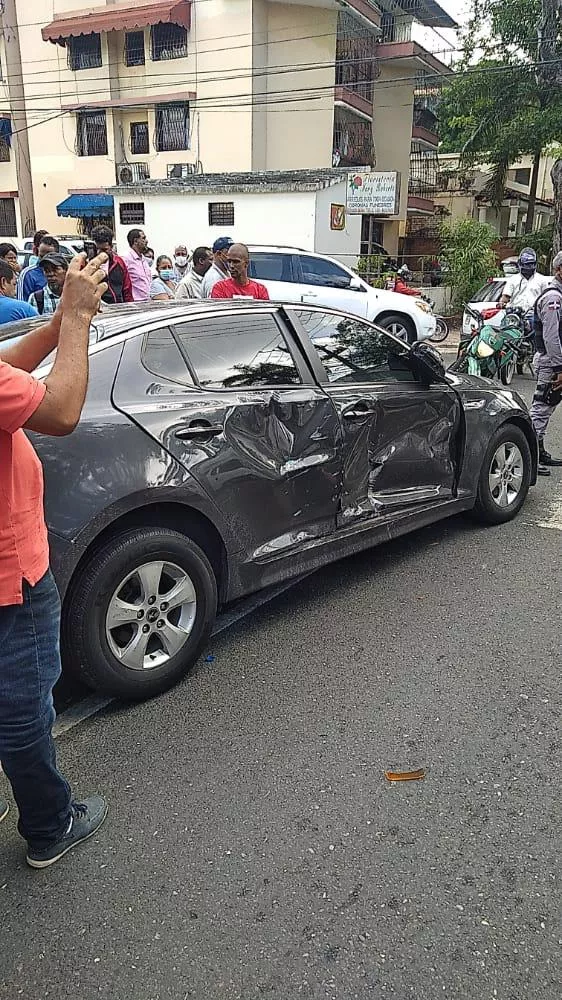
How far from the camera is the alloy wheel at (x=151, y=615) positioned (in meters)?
3.08

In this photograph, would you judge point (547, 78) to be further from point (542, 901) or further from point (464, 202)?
point (542, 901)

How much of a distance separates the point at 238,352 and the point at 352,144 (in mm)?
29401

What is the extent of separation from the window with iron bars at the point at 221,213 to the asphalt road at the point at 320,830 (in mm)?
18232

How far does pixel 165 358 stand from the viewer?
3.37 m

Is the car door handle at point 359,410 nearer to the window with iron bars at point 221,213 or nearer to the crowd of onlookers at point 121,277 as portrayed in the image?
the crowd of onlookers at point 121,277

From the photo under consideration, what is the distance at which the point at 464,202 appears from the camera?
32312 mm

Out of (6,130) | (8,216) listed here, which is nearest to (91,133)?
(6,130)

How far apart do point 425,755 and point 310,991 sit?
3.57 ft

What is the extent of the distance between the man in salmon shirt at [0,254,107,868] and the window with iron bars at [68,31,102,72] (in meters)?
32.3

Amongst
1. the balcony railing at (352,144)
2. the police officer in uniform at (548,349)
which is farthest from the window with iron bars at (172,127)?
the police officer in uniform at (548,349)

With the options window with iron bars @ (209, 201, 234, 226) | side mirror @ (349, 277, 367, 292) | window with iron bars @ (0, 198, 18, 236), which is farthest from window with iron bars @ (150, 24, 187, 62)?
side mirror @ (349, 277, 367, 292)

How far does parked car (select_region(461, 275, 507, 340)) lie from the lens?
36.0 feet

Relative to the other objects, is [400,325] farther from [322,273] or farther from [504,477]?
[504,477]

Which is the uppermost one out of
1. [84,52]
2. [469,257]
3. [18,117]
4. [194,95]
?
[84,52]
